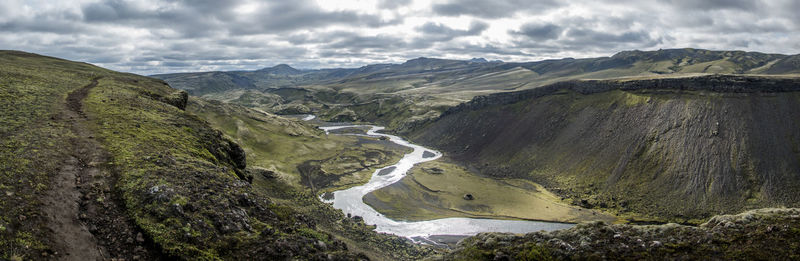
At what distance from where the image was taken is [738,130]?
75750 mm

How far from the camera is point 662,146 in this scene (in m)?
80.4

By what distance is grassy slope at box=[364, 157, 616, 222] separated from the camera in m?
72.6

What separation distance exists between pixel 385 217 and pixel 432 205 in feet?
40.0

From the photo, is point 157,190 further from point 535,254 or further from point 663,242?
point 663,242

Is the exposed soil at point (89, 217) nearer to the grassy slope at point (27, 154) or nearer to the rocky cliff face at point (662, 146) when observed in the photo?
the grassy slope at point (27, 154)

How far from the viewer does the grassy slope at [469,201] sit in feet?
238

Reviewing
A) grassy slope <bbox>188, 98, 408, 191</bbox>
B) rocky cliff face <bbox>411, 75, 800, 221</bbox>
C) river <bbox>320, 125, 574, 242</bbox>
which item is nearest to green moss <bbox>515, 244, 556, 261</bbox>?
river <bbox>320, 125, 574, 242</bbox>

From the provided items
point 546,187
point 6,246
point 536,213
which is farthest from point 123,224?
point 546,187

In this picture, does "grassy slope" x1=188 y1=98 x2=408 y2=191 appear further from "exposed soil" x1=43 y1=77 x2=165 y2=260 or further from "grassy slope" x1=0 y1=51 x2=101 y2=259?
"exposed soil" x1=43 y1=77 x2=165 y2=260

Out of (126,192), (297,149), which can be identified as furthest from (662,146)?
(297,149)

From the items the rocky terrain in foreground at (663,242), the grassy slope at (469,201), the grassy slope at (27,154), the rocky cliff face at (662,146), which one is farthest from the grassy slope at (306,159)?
the rocky cliff face at (662,146)

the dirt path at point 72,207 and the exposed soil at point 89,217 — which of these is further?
the exposed soil at point 89,217

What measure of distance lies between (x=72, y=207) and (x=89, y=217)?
1449mm

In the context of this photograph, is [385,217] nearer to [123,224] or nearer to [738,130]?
[123,224]
